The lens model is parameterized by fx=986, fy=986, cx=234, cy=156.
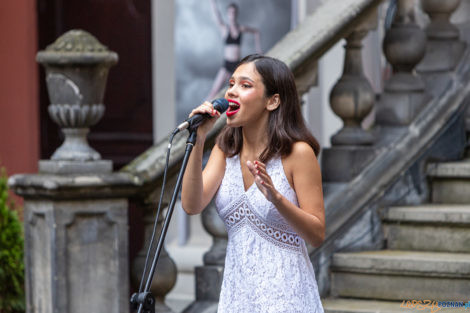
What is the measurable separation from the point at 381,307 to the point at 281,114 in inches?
59.1

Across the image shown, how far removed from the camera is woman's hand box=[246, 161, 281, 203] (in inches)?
123

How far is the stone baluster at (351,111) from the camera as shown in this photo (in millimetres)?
5164

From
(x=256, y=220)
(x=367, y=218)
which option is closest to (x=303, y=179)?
(x=256, y=220)

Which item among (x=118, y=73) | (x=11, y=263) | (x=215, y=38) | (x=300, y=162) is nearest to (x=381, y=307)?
(x=300, y=162)

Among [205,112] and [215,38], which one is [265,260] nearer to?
[205,112]

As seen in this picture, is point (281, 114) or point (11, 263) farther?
point (11, 263)

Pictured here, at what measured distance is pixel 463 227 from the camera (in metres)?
4.89

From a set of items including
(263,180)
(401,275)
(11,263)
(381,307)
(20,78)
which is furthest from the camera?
(20,78)

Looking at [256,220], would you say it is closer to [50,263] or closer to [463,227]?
[50,263]

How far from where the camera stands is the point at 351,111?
5.19m

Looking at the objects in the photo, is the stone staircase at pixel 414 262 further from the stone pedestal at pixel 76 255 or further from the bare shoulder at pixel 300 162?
the bare shoulder at pixel 300 162

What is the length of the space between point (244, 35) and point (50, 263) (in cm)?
322

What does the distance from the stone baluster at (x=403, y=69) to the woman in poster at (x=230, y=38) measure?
5.91 feet

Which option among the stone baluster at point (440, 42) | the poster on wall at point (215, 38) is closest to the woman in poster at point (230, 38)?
the poster on wall at point (215, 38)
